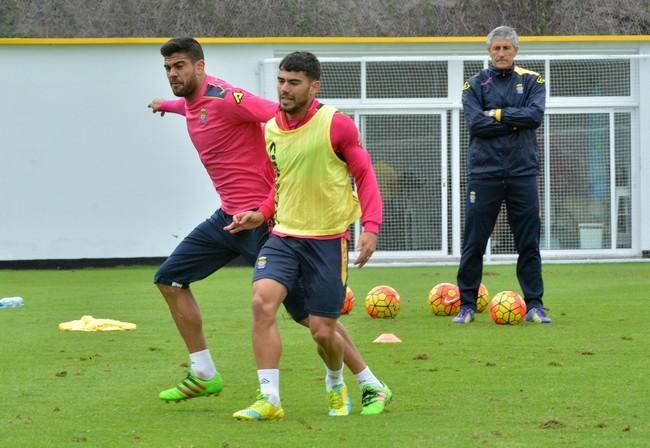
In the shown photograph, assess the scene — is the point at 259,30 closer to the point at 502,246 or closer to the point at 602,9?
the point at 602,9

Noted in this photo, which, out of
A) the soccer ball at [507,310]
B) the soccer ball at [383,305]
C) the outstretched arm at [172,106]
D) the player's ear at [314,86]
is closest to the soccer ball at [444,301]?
the soccer ball at [383,305]

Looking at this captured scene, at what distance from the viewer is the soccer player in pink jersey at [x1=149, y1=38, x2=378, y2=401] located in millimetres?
7988

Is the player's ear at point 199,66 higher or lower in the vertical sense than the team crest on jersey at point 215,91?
higher

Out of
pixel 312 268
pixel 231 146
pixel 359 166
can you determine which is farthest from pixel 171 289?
pixel 359 166

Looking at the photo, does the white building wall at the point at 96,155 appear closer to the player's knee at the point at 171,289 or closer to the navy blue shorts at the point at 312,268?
the player's knee at the point at 171,289

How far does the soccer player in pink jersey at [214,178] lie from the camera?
7.99 meters

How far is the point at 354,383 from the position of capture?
28.1ft

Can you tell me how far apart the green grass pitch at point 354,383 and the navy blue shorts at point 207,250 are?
74cm

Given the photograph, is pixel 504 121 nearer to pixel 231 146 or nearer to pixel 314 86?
pixel 231 146

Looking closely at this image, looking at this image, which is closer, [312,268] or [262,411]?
[262,411]

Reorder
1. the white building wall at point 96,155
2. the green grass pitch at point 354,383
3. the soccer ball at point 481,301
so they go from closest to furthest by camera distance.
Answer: the green grass pitch at point 354,383
the soccer ball at point 481,301
the white building wall at point 96,155

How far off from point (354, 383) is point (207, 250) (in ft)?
4.25

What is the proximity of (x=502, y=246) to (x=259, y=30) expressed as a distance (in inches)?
551

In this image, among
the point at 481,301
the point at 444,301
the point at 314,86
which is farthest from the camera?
the point at 481,301
